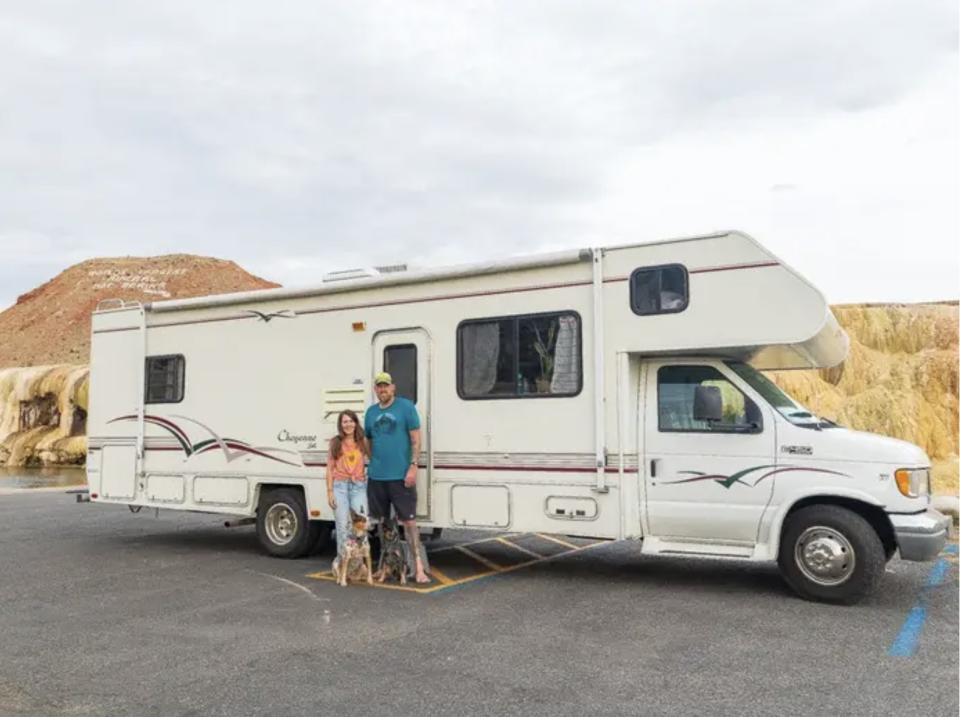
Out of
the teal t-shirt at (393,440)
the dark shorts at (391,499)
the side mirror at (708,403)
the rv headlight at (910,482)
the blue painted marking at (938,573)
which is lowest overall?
the blue painted marking at (938,573)

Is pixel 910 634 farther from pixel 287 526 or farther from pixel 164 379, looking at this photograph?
pixel 164 379

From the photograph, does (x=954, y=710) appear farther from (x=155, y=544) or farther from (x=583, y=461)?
(x=155, y=544)

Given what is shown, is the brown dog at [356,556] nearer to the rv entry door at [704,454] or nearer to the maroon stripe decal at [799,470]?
the rv entry door at [704,454]

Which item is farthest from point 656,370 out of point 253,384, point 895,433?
point 895,433

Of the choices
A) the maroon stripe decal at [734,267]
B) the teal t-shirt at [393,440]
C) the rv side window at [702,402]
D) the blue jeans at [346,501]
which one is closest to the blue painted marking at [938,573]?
the rv side window at [702,402]

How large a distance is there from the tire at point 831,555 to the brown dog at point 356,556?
383 cm

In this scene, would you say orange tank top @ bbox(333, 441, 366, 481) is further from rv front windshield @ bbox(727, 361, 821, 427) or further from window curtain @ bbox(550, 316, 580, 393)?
rv front windshield @ bbox(727, 361, 821, 427)

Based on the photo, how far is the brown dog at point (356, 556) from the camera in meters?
8.13

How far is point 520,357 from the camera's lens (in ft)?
27.2

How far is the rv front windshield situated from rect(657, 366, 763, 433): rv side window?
5.6 inches

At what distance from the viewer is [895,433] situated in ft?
77.9

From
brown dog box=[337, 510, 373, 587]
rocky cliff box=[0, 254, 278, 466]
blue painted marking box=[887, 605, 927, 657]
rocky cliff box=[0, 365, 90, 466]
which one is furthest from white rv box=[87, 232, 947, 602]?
rocky cliff box=[0, 254, 278, 466]

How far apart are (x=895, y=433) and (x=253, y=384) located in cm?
2009

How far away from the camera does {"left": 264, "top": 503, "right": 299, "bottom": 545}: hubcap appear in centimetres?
960
